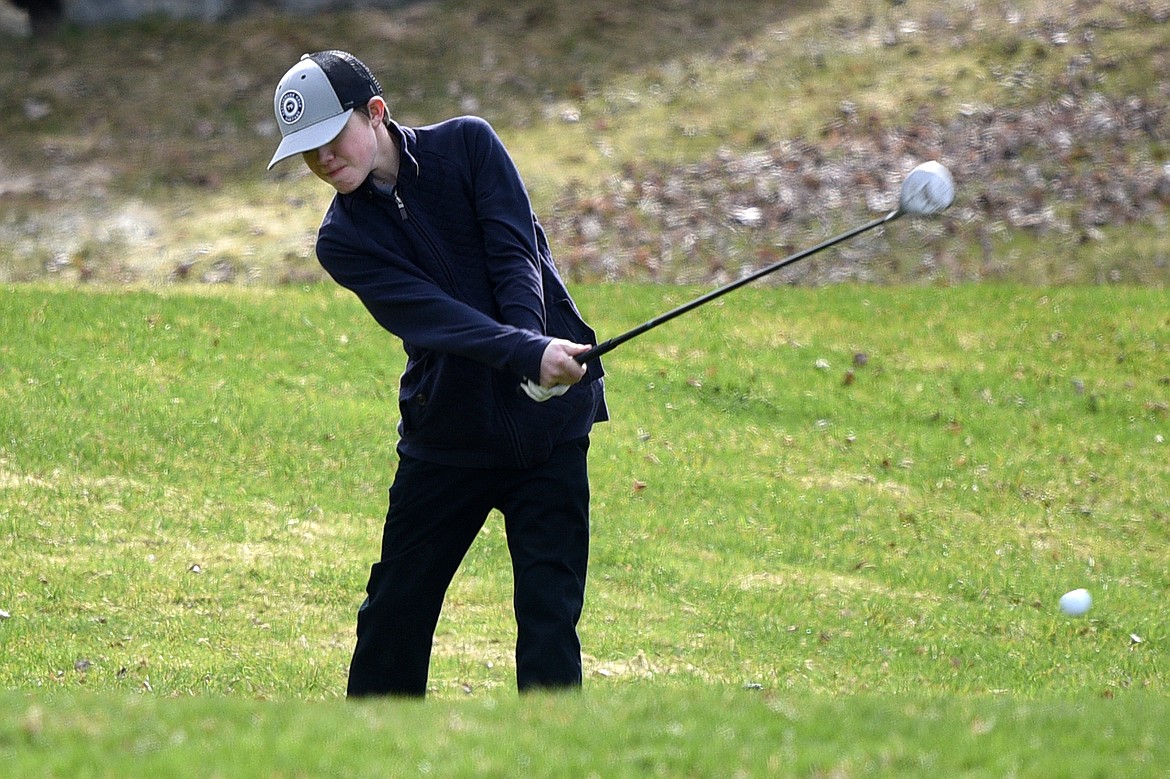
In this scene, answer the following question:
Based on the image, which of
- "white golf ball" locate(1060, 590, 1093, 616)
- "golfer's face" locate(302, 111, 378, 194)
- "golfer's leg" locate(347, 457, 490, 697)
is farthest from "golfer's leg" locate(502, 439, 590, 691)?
"white golf ball" locate(1060, 590, 1093, 616)

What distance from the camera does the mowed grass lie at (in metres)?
4.13

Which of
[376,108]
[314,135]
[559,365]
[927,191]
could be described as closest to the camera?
[559,365]

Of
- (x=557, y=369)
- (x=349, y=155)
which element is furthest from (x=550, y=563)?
(x=349, y=155)

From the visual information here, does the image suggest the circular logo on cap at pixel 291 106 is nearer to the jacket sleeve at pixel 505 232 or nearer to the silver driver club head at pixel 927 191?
the jacket sleeve at pixel 505 232

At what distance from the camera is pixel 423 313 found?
4688 millimetres

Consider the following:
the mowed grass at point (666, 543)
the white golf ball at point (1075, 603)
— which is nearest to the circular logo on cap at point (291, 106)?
the mowed grass at point (666, 543)

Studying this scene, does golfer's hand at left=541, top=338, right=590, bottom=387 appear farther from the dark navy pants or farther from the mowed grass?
the mowed grass

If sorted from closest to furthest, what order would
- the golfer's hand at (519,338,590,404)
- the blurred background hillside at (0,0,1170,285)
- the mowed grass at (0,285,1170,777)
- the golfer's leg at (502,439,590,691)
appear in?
the mowed grass at (0,285,1170,777)
the golfer's hand at (519,338,590,404)
the golfer's leg at (502,439,590,691)
the blurred background hillside at (0,0,1170,285)

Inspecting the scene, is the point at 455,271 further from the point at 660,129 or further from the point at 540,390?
the point at 660,129

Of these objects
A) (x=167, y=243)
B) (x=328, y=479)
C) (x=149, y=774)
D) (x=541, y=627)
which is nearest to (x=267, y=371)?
(x=328, y=479)

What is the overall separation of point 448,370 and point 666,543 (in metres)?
4.08

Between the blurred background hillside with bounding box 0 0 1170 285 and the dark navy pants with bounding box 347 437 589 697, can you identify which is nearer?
the dark navy pants with bounding box 347 437 589 697

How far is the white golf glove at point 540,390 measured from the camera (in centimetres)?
463

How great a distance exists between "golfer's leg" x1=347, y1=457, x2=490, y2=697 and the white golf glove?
37cm
